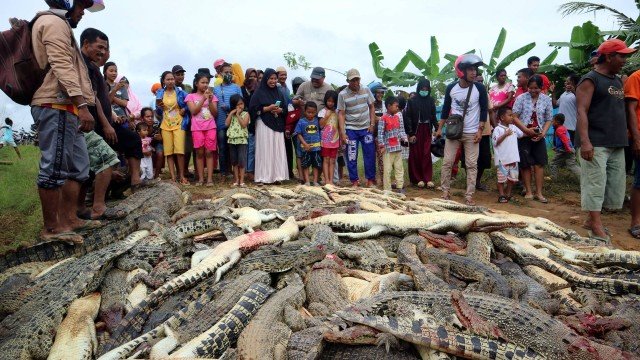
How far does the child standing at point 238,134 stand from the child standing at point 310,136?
3.34 ft

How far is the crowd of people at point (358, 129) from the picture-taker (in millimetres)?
5508

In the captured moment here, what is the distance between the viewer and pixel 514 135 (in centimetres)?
812

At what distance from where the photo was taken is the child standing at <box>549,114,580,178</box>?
9031mm

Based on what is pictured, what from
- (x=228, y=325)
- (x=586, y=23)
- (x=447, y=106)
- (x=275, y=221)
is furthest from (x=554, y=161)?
(x=228, y=325)

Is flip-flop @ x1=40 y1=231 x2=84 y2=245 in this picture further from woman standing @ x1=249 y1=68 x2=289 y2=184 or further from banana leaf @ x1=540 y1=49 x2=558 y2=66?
banana leaf @ x1=540 y1=49 x2=558 y2=66

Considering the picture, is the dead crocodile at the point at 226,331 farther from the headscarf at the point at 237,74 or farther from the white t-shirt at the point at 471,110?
the headscarf at the point at 237,74

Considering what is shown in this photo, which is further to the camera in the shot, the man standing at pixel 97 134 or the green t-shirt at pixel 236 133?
the green t-shirt at pixel 236 133

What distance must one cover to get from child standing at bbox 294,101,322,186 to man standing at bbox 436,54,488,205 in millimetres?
2453

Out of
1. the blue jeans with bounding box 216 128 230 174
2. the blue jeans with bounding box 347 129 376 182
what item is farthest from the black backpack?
the blue jeans with bounding box 347 129 376 182

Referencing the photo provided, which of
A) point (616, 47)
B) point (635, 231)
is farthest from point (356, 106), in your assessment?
point (635, 231)

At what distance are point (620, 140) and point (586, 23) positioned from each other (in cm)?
787

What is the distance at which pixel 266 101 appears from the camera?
8.80 meters

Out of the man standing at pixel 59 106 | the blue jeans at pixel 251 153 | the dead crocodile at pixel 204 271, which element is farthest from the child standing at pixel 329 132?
the man standing at pixel 59 106

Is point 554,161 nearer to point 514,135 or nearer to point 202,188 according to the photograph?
point 514,135
